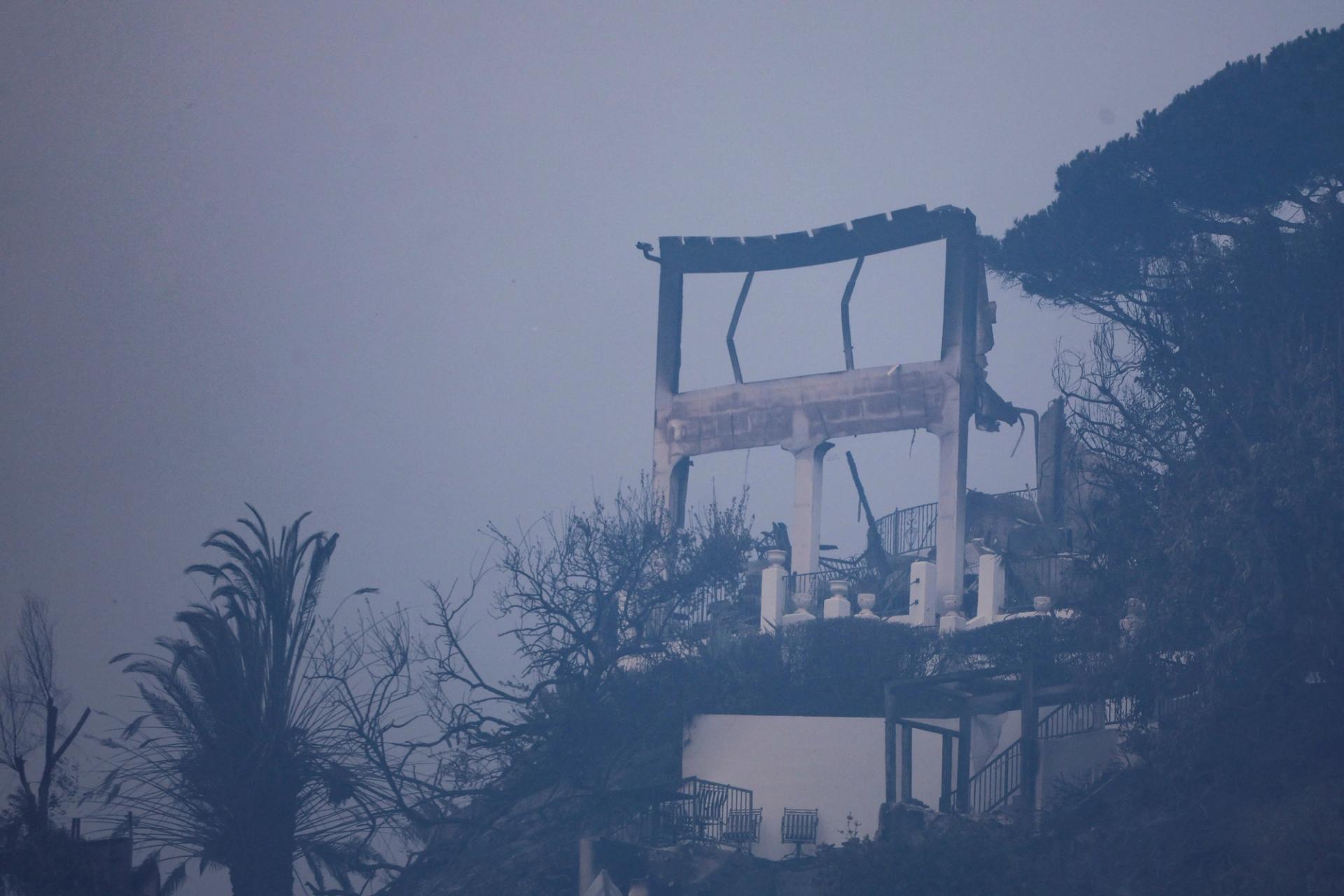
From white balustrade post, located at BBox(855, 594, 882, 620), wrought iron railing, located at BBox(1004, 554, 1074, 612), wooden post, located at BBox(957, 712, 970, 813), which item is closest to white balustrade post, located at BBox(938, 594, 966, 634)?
wrought iron railing, located at BBox(1004, 554, 1074, 612)

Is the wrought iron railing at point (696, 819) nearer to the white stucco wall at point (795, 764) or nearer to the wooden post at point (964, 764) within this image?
the white stucco wall at point (795, 764)

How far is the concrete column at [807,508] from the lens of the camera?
29625 millimetres

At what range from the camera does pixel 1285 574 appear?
16938 mm

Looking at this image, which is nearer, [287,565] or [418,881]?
[287,565]

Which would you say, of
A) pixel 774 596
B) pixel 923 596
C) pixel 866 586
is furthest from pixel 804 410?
pixel 923 596

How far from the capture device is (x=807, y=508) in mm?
29828

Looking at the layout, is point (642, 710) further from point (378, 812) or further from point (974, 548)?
point (974, 548)

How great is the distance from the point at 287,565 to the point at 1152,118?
793 inches

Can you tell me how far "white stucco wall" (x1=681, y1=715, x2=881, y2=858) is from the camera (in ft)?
69.9

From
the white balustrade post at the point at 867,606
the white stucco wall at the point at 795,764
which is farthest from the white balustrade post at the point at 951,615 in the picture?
the white stucco wall at the point at 795,764

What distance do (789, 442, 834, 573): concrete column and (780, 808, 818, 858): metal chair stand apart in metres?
8.46

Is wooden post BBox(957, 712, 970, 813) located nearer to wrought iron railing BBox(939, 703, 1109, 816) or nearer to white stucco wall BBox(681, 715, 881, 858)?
wrought iron railing BBox(939, 703, 1109, 816)

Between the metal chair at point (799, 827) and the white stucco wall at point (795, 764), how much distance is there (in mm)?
90

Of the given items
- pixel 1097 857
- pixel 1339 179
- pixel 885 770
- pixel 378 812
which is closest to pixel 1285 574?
pixel 1097 857
